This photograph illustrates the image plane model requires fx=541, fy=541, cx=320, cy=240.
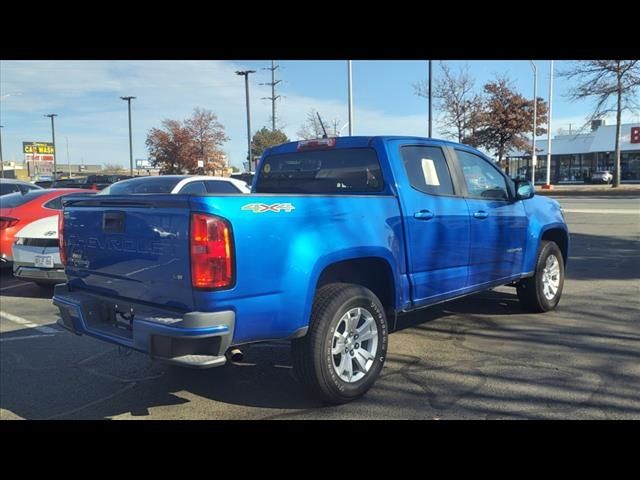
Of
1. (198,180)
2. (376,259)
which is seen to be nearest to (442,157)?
(376,259)

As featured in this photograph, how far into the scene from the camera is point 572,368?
4.52 meters

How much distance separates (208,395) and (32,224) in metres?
4.91

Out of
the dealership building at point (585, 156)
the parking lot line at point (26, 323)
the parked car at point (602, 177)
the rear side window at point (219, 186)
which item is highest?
the dealership building at point (585, 156)

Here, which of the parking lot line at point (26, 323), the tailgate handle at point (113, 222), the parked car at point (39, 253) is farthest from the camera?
the parked car at point (39, 253)

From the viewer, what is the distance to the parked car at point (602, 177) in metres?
44.3

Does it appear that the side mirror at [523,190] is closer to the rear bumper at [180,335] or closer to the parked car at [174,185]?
the rear bumper at [180,335]

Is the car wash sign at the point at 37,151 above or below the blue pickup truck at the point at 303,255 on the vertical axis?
above

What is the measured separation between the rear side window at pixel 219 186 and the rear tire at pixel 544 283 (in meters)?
4.96

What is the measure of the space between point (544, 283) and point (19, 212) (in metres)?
7.59

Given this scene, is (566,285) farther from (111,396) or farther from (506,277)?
(111,396)

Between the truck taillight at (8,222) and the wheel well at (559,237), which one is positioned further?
the truck taillight at (8,222)

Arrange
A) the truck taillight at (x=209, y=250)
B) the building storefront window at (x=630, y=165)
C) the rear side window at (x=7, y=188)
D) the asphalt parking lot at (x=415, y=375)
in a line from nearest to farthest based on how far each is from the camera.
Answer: the truck taillight at (x=209, y=250), the asphalt parking lot at (x=415, y=375), the rear side window at (x=7, y=188), the building storefront window at (x=630, y=165)

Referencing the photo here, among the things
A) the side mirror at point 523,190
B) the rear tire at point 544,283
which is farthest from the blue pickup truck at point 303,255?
the rear tire at point 544,283

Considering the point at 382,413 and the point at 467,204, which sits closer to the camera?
the point at 382,413
